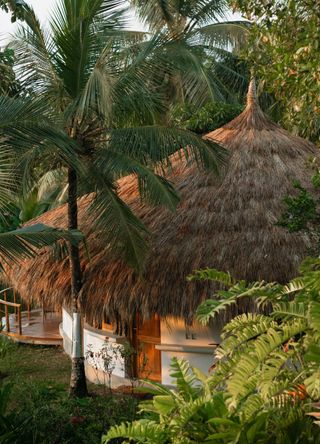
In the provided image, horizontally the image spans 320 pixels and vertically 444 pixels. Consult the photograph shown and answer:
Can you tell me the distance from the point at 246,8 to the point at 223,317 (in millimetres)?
4322

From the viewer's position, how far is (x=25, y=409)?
7898 millimetres

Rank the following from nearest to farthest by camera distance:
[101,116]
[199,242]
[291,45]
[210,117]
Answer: [291,45] < [101,116] < [199,242] < [210,117]

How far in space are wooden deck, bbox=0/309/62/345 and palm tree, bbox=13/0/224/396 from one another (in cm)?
483

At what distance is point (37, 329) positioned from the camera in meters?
15.0

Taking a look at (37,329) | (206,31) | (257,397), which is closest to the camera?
(257,397)

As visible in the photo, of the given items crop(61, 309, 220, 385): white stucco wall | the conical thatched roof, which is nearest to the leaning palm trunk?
the conical thatched roof

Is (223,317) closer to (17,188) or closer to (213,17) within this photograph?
(17,188)

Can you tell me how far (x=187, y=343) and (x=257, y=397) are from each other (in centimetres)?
601

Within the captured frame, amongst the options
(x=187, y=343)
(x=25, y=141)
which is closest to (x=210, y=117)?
(x=187, y=343)

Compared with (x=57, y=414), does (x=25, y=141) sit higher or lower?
higher

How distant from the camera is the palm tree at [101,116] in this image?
845 centimetres

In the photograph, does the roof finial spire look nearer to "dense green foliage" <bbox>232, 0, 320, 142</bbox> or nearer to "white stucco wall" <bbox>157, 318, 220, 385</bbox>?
"white stucco wall" <bbox>157, 318, 220, 385</bbox>

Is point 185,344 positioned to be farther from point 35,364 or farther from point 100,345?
point 35,364


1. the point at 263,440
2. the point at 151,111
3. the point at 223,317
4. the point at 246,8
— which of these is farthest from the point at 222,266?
the point at 263,440
